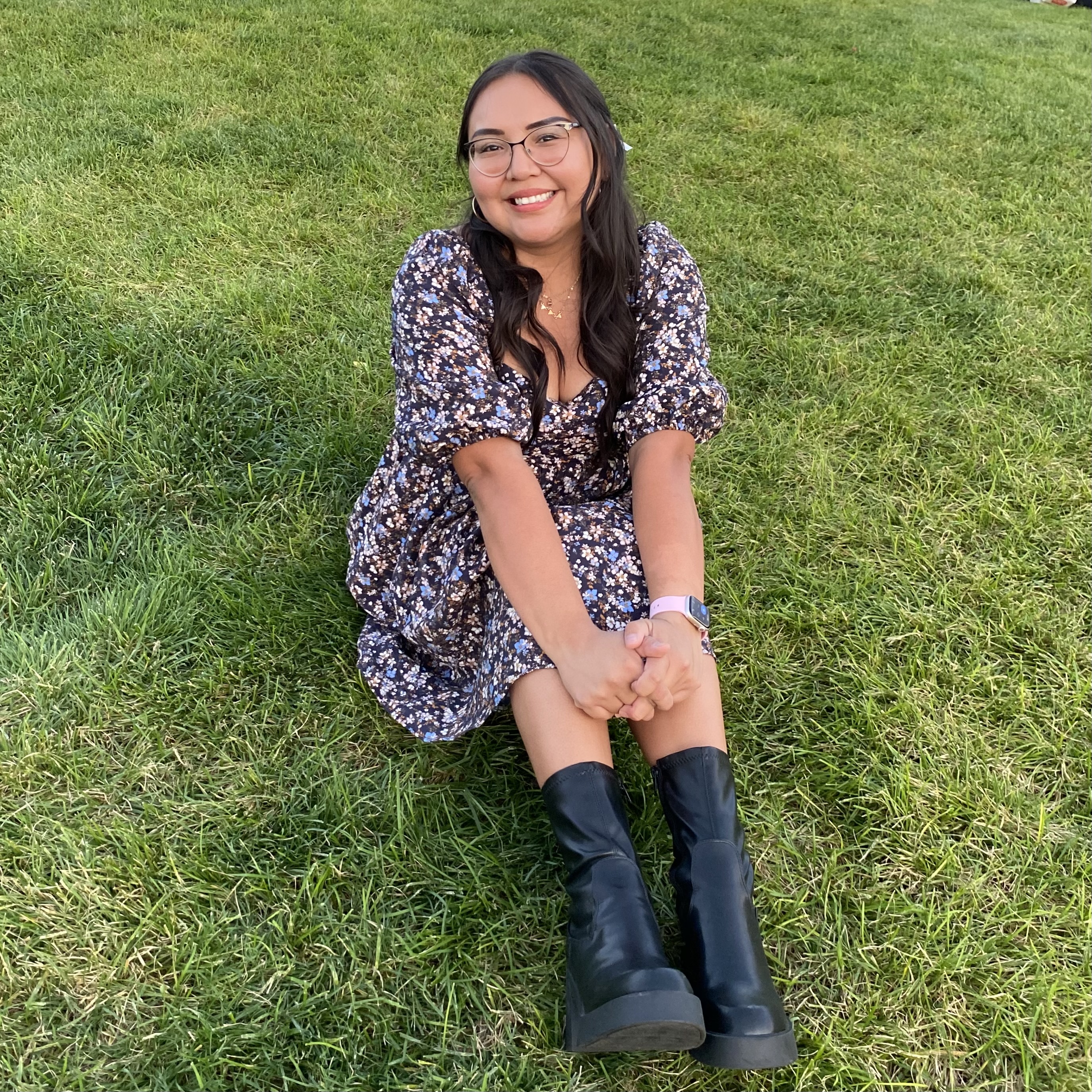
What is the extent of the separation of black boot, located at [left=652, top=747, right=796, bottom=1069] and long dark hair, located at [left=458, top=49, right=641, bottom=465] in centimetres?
83

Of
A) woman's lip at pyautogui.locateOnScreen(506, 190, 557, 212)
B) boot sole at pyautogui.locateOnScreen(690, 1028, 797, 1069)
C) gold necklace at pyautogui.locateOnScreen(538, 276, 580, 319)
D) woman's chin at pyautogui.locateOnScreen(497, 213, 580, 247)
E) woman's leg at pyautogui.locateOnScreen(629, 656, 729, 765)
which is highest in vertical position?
woman's lip at pyautogui.locateOnScreen(506, 190, 557, 212)

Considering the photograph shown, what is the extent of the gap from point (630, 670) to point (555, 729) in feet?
0.63

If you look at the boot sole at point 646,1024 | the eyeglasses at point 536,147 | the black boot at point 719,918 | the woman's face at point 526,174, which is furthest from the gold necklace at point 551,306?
the boot sole at point 646,1024

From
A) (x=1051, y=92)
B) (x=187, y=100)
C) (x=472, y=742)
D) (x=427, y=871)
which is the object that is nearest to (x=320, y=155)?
(x=187, y=100)

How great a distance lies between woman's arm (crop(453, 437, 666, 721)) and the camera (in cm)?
160

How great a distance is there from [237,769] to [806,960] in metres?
1.23

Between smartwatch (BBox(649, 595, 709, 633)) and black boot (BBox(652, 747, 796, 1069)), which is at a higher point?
smartwatch (BBox(649, 595, 709, 633))

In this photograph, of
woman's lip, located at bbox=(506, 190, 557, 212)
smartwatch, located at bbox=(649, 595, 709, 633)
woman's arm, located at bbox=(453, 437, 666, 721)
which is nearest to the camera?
woman's arm, located at bbox=(453, 437, 666, 721)

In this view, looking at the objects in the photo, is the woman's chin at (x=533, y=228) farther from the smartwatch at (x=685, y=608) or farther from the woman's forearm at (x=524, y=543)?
the smartwatch at (x=685, y=608)

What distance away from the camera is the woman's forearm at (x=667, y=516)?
178cm

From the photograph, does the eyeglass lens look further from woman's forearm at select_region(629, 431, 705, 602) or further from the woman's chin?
woman's forearm at select_region(629, 431, 705, 602)

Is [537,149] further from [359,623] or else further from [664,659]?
[359,623]

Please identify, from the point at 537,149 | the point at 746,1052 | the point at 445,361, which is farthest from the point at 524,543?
the point at 746,1052

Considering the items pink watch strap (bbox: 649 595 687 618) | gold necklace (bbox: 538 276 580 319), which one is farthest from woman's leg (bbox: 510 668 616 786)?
gold necklace (bbox: 538 276 580 319)
